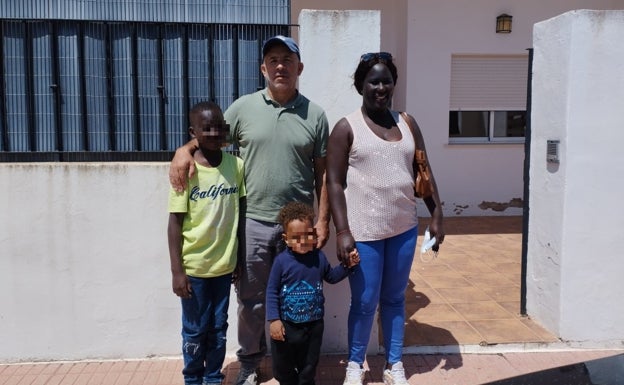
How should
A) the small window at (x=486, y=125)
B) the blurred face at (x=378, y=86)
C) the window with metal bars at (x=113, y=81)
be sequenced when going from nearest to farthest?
the blurred face at (x=378, y=86) → the window with metal bars at (x=113, y=81) → the small window at (x=486, y=125)

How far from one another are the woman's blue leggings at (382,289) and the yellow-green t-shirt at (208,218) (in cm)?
76

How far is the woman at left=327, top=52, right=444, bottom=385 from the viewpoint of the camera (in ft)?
9.96

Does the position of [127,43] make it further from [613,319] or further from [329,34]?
[613,319]

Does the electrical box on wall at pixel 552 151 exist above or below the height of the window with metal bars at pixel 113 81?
below

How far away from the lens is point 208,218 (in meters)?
2.93

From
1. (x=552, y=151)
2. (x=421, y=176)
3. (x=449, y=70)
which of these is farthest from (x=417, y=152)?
(x=449, y=70)

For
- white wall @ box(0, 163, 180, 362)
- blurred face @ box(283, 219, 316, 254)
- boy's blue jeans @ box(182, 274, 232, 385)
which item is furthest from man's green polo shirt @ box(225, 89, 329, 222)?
white wall @ box(0, 163, 180, 362)

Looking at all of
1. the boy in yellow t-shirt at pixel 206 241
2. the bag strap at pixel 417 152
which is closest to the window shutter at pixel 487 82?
the bag strap at pixel 417 152

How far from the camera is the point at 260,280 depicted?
314 centimetres

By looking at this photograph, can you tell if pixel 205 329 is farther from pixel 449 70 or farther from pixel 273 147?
pixel 449 70

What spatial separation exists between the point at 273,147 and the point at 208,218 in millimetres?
539

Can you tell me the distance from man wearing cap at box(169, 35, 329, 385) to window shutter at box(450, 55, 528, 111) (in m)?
5.99

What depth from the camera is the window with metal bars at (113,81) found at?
12.2 ft

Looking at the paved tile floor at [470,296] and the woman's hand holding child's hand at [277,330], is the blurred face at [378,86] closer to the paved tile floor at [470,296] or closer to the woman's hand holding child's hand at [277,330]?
the woman's hand holding child's hand at [277,330]
